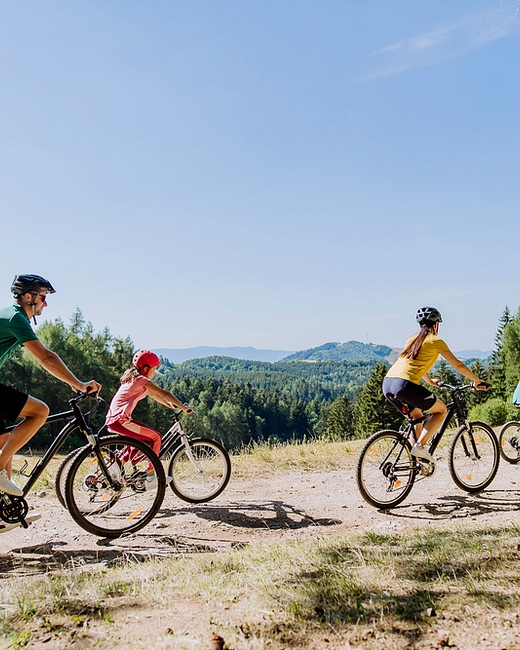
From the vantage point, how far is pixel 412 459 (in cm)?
673

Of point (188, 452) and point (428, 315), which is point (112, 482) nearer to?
point (188, 452)

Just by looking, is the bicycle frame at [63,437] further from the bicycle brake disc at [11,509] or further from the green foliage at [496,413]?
the green foliage at [496,413]

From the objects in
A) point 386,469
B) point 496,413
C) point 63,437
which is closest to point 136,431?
point 63,437

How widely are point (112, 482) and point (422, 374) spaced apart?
4239mm

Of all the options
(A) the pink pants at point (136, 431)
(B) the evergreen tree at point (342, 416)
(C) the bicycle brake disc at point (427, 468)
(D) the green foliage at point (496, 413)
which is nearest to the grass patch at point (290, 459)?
(A) the pink pants at point (136, 431)

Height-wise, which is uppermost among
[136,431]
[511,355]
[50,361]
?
A: [511,355]

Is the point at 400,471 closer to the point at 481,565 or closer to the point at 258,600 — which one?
the point at 481,565

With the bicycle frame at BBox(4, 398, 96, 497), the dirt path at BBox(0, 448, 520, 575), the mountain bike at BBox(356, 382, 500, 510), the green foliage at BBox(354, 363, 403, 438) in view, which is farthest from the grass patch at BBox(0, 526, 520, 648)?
the green foliage at BBox(354, 363, 403, 438)

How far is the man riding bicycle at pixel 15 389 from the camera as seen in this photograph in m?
4.71

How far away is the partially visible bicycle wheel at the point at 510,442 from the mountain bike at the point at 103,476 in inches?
283

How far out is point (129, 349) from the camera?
2849 inches

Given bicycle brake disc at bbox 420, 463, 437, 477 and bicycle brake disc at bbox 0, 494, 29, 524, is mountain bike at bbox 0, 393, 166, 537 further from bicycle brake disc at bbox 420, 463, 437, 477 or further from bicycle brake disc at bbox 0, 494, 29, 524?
bicycle brake disc at bbox 420, 463, 437, 477

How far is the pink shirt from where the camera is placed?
6.19 meters

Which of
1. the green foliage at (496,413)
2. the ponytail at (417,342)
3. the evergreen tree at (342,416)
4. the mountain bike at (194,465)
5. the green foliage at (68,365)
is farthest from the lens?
the evergreen tree at (342,416)
